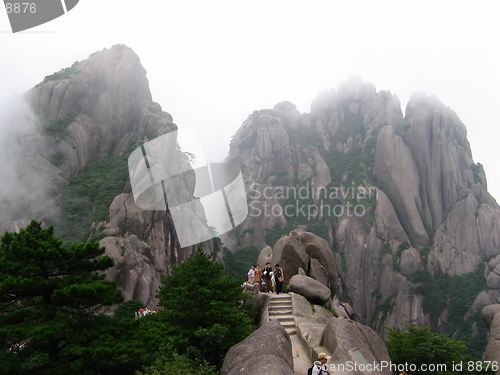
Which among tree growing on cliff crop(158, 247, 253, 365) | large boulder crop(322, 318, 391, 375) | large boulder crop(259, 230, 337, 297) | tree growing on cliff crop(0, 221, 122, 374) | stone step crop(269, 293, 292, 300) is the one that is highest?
tree growing on cliff crop(0, 221, 122, 374)

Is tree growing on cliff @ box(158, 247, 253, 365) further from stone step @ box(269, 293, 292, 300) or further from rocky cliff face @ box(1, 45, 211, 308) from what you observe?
rocky cliff face @ box(1, 45, 211, 308)

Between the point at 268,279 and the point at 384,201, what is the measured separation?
44832 millimetres

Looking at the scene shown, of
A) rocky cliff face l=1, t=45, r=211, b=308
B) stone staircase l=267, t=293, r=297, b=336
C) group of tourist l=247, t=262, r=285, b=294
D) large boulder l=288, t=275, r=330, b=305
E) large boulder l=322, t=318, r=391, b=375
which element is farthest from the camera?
rocky cliff face l=1, t=45, r=211, b=308

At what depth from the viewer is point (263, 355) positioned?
800 centimetres

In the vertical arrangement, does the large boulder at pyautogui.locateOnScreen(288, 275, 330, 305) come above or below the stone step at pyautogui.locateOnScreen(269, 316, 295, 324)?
below

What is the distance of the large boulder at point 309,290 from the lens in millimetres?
17312

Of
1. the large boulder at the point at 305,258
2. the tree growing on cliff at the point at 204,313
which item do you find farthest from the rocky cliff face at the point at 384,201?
the tree growing on cliff at the point at 204,313

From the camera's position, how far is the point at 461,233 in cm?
5291

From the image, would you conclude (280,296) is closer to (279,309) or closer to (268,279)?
(279,309)

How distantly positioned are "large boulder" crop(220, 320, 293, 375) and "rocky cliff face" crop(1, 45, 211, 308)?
74.8 ft

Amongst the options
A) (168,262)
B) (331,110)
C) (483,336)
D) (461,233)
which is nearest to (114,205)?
(168,262)

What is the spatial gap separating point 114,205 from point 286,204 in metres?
40.2

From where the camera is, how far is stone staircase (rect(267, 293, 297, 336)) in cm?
1385

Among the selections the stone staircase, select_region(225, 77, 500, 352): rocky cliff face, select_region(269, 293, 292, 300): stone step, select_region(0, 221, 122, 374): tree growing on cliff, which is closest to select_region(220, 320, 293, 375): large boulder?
select_region(0, 221, 122, 374): tree growing on cliff
